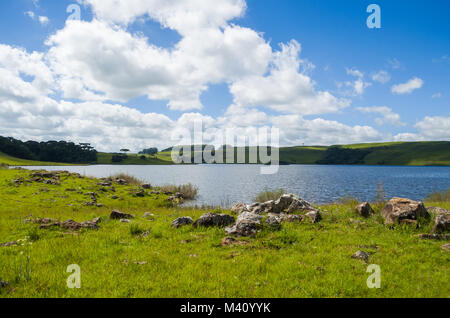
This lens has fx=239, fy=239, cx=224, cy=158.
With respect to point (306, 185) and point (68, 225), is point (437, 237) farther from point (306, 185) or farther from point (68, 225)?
point (306, 185)

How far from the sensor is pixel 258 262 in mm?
8180

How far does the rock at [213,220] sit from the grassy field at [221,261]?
0.57m

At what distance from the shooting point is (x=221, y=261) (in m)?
8.38

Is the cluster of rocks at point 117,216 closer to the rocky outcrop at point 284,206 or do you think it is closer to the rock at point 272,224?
the rocky outcrop at point 284,206

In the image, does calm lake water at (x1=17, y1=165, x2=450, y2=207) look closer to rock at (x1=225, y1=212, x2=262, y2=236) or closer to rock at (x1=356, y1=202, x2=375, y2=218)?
rock at (x1=356, y1=202, x2=375, y2=218)

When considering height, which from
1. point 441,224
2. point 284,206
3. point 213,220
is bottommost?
point 213,220

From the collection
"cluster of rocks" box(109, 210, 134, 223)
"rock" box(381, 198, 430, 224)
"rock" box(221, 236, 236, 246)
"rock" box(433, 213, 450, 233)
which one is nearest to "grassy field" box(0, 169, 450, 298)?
"rock" box(221, 236, 236, 246)

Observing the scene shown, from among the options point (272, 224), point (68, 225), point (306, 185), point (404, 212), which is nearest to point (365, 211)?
point (404, 212)

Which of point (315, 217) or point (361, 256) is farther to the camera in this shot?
point (315, 217)

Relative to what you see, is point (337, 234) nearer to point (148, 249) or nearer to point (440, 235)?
point (440, 235)

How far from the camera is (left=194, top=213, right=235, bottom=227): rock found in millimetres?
12695

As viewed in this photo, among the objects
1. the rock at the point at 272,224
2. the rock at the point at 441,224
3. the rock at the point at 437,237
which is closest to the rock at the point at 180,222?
the rock at the point at 272,224

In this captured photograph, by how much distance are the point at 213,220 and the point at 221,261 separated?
457 cm

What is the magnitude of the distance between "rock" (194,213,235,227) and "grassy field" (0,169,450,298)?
575 millimetres
